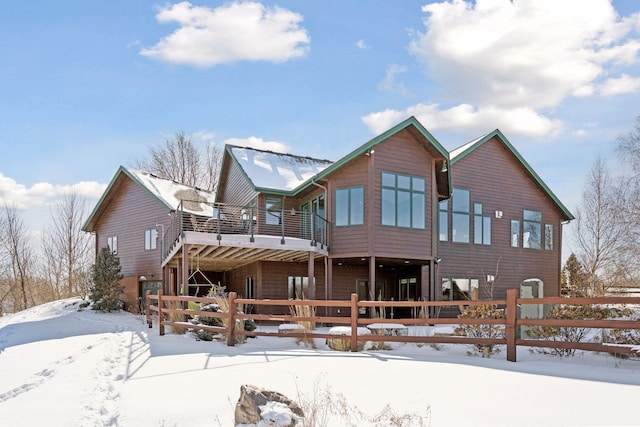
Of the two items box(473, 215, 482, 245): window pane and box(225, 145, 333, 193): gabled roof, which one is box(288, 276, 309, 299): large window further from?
box(473, 215, 482, 245): window pane

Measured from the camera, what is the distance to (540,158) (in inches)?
939

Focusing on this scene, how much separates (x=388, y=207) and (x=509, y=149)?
319 inches

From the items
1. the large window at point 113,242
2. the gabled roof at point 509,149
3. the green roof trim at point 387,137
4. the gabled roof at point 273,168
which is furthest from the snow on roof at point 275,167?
the large window at point 113,242

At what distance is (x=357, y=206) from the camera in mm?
17938

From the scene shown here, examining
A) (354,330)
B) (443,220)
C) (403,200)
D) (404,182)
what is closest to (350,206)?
(403,200)

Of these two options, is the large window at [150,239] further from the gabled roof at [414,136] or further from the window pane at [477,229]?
the window pane at [477,229]

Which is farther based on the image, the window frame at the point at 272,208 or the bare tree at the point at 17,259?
the bare tree at the point at 17,259

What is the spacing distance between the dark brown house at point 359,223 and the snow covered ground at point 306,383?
584cm

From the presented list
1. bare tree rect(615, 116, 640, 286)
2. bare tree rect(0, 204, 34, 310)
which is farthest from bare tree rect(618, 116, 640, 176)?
bare tree rect(0, 204, 34, 310)

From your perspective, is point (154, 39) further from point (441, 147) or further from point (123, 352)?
point (441, 147)

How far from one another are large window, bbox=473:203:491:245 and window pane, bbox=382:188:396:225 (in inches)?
215

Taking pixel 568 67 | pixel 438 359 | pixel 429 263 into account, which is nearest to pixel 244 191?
pixel 429 263

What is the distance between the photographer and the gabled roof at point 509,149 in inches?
856

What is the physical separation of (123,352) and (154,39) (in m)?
7.80
